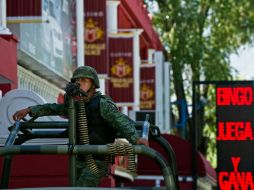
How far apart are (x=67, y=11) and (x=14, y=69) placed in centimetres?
596

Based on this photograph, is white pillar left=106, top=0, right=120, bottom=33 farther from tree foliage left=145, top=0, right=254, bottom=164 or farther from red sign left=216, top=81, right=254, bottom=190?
tree foliage left=145, top=0, right=254, bottom=164

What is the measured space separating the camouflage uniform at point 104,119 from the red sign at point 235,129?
14.6m

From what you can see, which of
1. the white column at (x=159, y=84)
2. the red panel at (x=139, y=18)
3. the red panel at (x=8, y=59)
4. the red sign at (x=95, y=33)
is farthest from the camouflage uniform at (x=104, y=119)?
the white column at (x=159, y=84)

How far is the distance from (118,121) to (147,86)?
26824mm

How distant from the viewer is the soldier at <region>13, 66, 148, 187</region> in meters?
8.01

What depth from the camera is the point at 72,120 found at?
729 centimetres

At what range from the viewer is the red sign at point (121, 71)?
27.7m

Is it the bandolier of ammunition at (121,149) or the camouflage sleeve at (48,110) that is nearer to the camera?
the bandolier of ammunition at (121,149)

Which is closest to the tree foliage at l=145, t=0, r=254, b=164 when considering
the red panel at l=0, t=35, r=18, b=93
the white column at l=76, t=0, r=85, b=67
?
the white column at l=76, t=0, r=85, b=67

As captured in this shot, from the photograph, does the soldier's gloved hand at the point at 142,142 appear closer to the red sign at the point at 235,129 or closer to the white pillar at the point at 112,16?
the red sign at the point at 235,129

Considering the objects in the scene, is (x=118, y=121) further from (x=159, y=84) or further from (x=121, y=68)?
(x=159, y=84)

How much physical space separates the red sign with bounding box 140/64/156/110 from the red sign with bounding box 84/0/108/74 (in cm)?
992

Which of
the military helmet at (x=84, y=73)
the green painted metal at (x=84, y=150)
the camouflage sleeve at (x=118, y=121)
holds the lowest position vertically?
the green painted metal at (x=84, y=150)

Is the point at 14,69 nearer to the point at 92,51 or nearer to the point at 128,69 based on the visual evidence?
the point at 92,51
